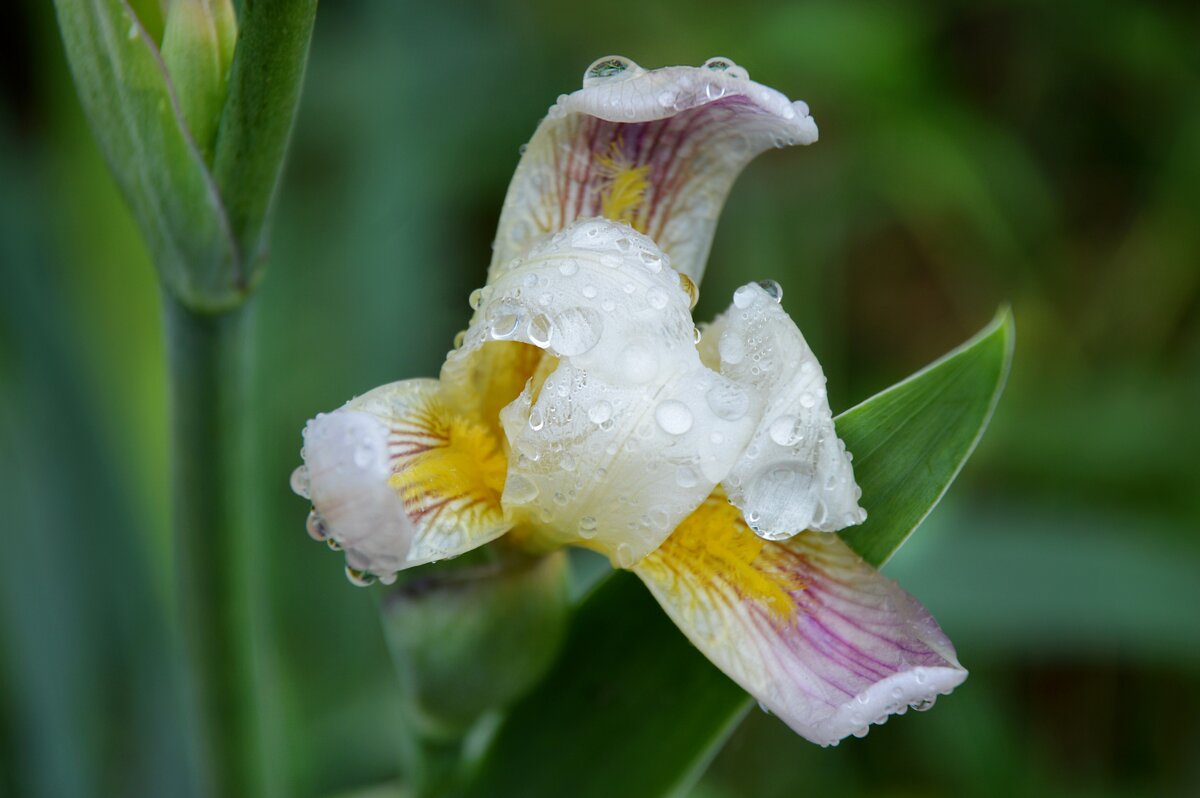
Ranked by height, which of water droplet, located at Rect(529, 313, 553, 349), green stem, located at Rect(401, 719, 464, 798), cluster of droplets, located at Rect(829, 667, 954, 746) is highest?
water droplet, located at Rect(529, 313, 553, 349)

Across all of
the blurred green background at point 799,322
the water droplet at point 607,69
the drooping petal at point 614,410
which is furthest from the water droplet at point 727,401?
the blurred green background at point 799,322

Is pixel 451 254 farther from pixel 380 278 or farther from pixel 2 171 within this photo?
pixel 2 171

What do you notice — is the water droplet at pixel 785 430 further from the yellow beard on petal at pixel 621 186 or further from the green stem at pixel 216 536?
the green stem at pixel 216 536

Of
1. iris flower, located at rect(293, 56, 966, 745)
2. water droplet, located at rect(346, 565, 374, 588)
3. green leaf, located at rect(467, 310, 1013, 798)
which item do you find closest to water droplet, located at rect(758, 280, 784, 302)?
iris flower, located at rect(293, 56, 966, 745)

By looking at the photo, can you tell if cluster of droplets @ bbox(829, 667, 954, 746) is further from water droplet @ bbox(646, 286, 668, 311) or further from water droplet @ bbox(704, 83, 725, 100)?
water droplet @ bbox(704, 83, 725, 100)

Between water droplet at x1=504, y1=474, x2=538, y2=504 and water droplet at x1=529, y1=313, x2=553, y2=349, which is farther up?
water droplet at x1=529, y1=313, x2=553, y2=349

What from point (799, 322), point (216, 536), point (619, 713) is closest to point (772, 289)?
point (619, 713)

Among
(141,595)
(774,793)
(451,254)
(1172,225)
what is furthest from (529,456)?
(1172,225)
